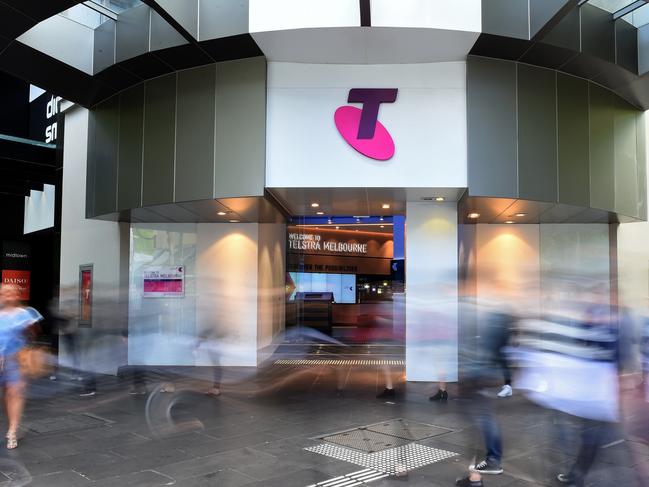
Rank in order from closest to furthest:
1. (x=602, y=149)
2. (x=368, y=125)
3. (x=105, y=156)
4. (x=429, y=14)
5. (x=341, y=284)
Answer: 1. (x=429, y=14)
2. (x=368, y=125)
3. (x=602, y=149)
4. (x=105, y=156)
5. (x=341, y=284)

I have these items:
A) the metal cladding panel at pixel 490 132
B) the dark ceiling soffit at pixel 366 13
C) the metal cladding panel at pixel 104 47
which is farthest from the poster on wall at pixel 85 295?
the metal cladding panel at pixel 490 132

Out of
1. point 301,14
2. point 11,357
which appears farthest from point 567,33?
point 11,357

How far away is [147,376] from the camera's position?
1180 cm

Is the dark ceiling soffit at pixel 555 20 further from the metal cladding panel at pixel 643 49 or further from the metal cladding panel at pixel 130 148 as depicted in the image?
the metal cladding panel at pixel 130 148

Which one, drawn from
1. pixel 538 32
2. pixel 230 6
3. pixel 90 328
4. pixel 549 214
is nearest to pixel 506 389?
pixel 549 214

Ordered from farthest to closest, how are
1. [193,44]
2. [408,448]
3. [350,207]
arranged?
[350,207] < [193,44] < [408,448]

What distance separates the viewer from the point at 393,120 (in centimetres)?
991

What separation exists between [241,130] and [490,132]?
439 centimetres

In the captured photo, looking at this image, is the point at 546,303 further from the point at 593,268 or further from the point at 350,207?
the point at 350,207

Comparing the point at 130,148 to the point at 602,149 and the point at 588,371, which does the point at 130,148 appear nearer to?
the point at 588,371

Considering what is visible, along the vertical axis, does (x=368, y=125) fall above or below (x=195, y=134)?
above

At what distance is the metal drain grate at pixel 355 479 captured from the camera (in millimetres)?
5422

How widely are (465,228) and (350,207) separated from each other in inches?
104

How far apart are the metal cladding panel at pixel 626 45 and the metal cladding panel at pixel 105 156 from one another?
9.64m
